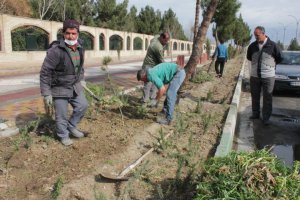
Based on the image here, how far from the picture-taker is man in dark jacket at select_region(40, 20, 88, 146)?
15.9ft

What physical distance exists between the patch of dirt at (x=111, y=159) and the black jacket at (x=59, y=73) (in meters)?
0.72

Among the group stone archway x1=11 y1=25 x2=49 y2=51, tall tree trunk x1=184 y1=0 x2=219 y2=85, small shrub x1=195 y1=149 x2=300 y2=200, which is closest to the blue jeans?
small shrub x1=195 y1=149 x2=300 y2=200

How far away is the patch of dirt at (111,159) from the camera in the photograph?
12.4 feet

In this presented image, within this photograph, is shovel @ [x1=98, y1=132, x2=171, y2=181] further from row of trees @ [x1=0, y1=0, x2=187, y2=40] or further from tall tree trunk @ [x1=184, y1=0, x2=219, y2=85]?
row of trees @ [x1=0, y1=0, x2=187, y2=40]

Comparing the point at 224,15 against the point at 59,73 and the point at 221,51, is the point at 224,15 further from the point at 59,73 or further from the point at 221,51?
the point at 59,73

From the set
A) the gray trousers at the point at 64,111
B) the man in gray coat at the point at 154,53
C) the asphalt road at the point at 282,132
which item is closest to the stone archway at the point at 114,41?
the asphalt road at the point at 282,132

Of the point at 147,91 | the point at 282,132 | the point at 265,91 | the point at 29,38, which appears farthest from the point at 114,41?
the point at 282,132

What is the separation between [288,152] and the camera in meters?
5.89

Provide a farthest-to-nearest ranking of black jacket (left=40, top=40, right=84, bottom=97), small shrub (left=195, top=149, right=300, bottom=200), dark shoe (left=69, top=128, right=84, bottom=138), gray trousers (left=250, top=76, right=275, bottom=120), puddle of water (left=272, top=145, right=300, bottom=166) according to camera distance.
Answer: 1. gray trousers (left=250, top=76, right=275, bottom=120)
2. puddle of water (left=272, top=145, right=300, bottom=166)
3. dark shoe (left=69, top=128, right=84, bottom=138)
4. black jacket (left=40, top=40, right=84, bottom=97)
5. small shrub (left=195, top=149, right=300, bottom=200)

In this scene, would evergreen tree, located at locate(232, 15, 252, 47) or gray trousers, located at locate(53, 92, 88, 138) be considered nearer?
gray trousers, located at locate(53, 92, 88, 138)

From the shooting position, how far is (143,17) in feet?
206

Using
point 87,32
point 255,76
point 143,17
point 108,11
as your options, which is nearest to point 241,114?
point 255,76

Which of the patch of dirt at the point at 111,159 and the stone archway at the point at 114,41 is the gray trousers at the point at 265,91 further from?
the stone archway at the point at 114,41

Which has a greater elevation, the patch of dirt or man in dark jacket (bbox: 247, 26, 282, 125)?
man in dark jacket (bbox: 247, 26, 282, 125)
